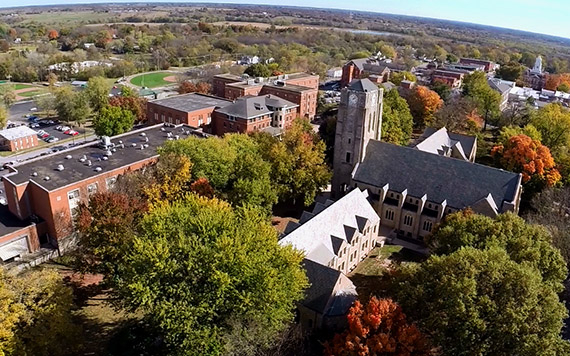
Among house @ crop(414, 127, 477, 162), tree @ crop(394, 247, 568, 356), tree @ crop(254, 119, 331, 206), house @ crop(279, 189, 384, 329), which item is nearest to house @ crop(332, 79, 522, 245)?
tree @ crop(254, 119, 331, 206)

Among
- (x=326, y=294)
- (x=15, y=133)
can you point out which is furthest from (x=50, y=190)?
(x=15, y=133)

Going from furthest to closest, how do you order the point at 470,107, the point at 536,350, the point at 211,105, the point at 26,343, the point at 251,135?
Result: 1. the point at 470,107
2. the point at 211,105
3. the point at 251,135
4. the point at 26,343
5. the point at 536,350

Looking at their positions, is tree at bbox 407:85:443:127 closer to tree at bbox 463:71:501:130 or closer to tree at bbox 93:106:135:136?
tree at bbox 463:71:501:130

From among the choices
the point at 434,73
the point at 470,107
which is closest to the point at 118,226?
the point at 470,107

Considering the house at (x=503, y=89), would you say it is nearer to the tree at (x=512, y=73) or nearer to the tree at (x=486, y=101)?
the tree at (x=486, y=101)

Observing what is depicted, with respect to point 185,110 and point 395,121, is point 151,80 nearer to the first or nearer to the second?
point 185,110

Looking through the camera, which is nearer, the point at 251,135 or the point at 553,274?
the point at 553,274

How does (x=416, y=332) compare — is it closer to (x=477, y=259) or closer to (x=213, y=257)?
(x=477, y=259)
